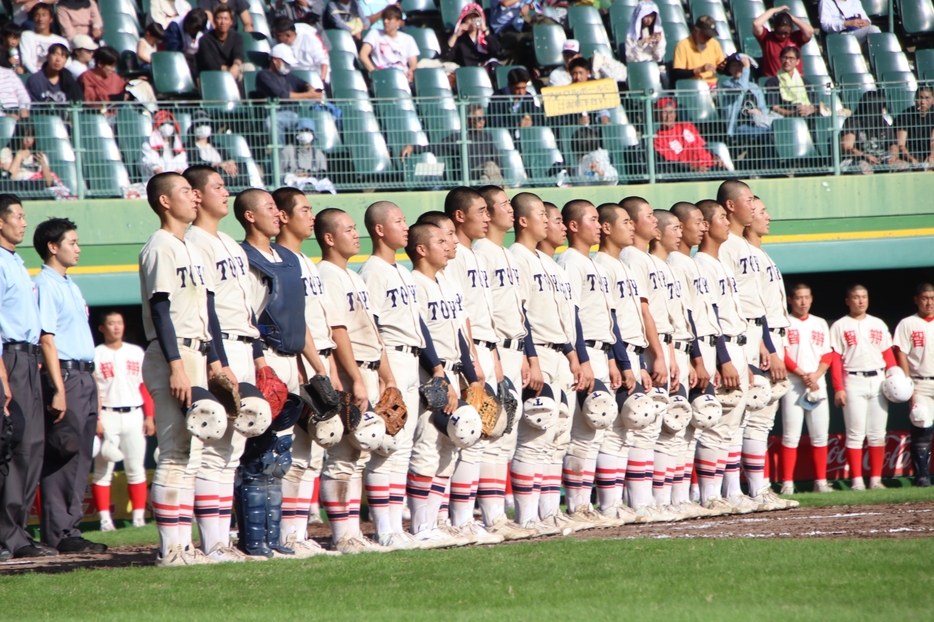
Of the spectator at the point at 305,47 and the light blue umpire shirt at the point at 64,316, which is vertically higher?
the spectator at the point at 305,47

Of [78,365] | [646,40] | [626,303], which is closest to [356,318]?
[78,365]

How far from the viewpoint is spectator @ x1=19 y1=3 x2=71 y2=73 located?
40.6ft

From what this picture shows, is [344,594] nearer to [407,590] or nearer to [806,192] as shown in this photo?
[407,590]

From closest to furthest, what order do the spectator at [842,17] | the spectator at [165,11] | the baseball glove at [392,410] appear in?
the baseball glove at [392,410], the spectator at [165,11], the spectator at [842,17]

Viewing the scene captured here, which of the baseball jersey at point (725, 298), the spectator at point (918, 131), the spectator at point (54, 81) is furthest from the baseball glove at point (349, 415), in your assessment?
the spectator at point (918, 131)

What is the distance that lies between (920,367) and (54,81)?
8925mm

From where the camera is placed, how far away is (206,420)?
5.86m

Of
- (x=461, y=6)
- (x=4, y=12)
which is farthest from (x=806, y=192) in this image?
(x=4, y=12)

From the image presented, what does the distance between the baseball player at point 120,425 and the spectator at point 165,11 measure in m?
4.46

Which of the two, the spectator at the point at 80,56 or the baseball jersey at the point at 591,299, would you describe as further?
the spectator at the point at 80,56

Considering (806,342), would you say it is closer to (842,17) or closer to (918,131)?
(918,131)

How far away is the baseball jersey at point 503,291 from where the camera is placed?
26.2 ft

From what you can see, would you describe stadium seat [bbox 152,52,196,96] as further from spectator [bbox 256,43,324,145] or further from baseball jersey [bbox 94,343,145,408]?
baseball jersey [bbox 94,343,145,408]

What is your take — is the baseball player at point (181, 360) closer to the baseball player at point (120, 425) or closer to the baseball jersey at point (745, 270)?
the baseball player at point (120, 425)
